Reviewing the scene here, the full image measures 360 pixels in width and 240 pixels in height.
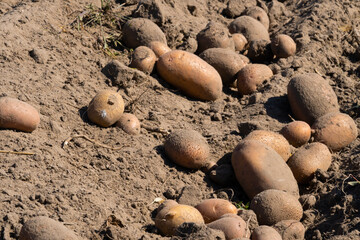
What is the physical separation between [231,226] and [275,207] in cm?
56

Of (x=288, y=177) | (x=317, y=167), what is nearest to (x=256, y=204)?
→ (x=288, y=177)

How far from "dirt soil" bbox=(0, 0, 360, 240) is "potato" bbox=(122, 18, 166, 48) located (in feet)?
0.39

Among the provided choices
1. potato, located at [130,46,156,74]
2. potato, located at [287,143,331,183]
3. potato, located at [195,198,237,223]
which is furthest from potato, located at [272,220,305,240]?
potato, located at [130,46,156,74]

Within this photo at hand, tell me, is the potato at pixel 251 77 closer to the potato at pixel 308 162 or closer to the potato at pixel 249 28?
the potato at pixel 249 28

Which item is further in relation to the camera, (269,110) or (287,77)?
(287,77)

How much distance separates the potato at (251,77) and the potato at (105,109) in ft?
4.55

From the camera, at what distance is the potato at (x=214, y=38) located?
5.99 metres

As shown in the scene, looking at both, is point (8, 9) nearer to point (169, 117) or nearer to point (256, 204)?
point (169, 117)

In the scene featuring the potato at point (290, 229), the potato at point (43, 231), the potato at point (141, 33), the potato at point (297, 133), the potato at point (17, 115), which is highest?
the potato at point (43, 231)

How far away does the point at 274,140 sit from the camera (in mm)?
4547

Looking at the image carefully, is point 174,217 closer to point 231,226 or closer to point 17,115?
point 231,226

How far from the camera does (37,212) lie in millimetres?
3387

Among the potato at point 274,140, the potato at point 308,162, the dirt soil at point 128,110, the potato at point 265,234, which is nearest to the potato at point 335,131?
the dirt soil at point 128,110

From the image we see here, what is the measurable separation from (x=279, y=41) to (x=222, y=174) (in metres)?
2.11
